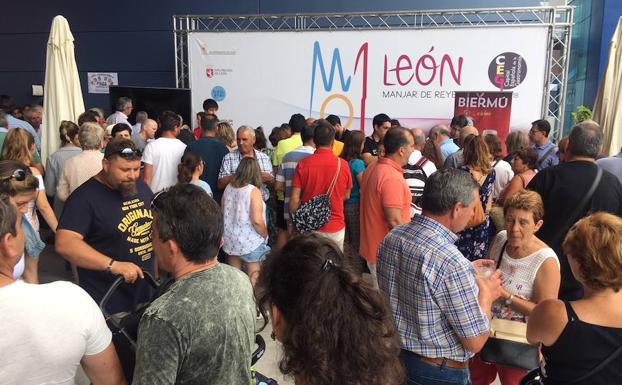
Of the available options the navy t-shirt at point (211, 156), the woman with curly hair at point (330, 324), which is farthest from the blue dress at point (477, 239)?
the woman with curly hair at point (330, 324)

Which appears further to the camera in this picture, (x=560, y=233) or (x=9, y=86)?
(x=9, y=86)

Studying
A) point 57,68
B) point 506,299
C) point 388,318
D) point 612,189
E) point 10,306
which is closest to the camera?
point 388,318

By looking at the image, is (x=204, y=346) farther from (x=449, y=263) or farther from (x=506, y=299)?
(x=506, y=299)

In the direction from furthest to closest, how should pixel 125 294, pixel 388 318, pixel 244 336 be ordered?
1. pixel 125 294
2. pixel 244 336
3. pixel 388 318

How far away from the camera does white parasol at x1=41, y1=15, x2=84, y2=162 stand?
19.5ft

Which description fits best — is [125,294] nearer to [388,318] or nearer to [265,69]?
[388,318]

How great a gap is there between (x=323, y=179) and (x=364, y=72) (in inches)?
209

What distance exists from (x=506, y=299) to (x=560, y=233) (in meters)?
1.01

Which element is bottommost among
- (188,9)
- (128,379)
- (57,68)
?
(128,379)

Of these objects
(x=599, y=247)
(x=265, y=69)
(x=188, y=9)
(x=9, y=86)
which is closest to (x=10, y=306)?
(x=599, y=247)

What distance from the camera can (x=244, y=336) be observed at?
178 centimetres

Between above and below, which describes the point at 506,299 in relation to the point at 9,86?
below

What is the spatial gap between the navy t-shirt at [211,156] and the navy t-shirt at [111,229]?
2.32 m

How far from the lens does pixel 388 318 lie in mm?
1266
